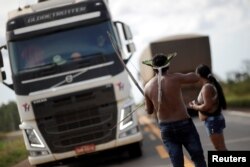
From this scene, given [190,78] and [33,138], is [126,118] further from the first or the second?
[190,78]

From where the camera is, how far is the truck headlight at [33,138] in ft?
36.9

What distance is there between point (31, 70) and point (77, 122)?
1.37m

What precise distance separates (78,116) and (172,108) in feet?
16.7

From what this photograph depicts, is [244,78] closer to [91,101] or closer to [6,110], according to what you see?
[91,101]

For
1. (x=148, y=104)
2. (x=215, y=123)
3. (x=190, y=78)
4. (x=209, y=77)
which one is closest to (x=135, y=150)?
(x=215, y=123)

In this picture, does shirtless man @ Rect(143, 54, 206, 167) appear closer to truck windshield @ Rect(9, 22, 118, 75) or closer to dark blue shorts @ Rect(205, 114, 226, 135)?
dark blue shorts @ Rect(205, 114, 226, 135)

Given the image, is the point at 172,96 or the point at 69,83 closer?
the point at 172,96

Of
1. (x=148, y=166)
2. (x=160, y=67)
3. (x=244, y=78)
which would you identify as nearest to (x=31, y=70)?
(x=148, y=166)

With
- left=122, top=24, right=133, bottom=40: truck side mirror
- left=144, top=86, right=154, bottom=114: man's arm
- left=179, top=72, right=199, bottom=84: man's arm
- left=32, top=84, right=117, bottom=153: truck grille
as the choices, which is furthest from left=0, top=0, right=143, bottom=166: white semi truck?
left=179, top=72, right=199, bottom=84: man's arm

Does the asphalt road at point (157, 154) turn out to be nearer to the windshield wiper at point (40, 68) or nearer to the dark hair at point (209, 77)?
the windshield wiper at point (40, 68)

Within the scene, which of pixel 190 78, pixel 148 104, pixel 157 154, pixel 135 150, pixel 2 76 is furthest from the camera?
pixel 157 154

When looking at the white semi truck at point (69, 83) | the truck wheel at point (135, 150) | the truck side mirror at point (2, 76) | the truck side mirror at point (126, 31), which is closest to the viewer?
the white semi truck at point (69, 83)

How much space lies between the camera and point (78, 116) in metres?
11.2

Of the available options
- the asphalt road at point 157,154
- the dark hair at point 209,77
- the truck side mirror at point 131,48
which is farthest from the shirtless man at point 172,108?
the truck side mirror at point 131,48
